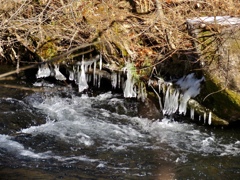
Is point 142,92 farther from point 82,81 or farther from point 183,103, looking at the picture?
point 82,81

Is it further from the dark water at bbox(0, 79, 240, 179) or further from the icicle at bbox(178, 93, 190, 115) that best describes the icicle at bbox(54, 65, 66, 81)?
the icicle at bbox(178, 93, 190, 115)

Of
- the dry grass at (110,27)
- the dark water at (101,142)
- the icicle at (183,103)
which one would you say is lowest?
Result: the dark water at (101,142)

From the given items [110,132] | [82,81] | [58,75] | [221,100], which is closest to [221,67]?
[221,100]

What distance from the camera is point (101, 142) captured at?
5.24 metres

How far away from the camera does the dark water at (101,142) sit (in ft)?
14.6

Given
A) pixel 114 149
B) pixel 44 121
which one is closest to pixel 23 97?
pixel 44 121

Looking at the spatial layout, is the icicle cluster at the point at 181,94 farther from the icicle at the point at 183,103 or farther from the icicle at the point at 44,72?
the icicle at the point at 44,72

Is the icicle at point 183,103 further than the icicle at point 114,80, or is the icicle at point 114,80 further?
the icicle at point 114,80

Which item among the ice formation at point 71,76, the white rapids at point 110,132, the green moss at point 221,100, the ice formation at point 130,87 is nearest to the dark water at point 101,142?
the white rapids at point 110,132

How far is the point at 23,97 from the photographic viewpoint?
6746mm

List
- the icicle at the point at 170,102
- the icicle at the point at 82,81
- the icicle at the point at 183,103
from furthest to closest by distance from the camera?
the icicle at the point at 82,81, the icicle at the point at 170,102, the icicle at the point at 183,103

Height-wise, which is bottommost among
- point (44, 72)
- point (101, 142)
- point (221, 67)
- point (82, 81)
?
point (101, 142)

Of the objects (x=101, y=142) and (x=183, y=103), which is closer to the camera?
(x=101, y=142)

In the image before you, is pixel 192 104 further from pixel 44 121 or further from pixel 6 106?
pixel 6 106
